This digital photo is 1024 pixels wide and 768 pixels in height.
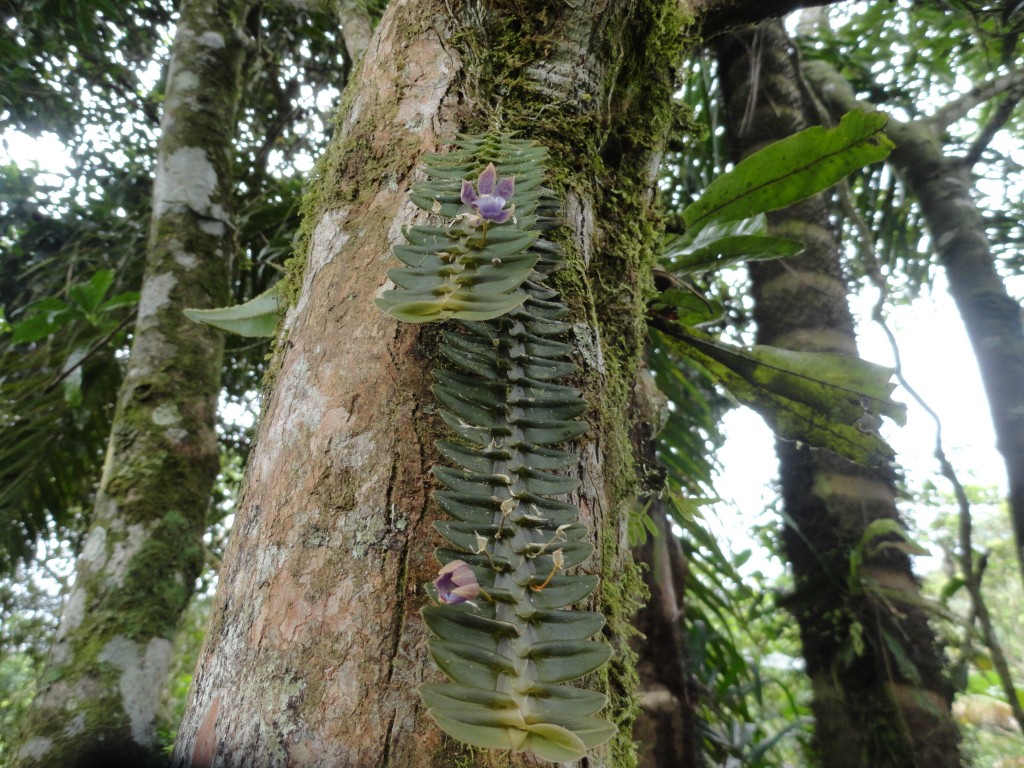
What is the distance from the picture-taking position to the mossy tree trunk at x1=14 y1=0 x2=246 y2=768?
105 centimetres

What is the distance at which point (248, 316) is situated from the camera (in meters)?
0.81

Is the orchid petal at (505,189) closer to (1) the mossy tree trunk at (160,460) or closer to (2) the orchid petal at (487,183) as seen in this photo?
(2) the orchid petal at (487,183)

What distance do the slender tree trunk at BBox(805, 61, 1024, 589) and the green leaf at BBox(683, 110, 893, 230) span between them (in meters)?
0.85

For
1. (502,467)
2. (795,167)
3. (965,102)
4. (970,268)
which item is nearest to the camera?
(502,467)

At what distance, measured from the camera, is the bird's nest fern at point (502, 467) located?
12.0 inches

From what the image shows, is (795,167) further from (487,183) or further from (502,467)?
(502,467)

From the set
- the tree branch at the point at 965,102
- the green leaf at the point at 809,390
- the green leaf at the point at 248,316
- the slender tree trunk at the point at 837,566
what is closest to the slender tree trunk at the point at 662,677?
the green leaf at the point at 809,390

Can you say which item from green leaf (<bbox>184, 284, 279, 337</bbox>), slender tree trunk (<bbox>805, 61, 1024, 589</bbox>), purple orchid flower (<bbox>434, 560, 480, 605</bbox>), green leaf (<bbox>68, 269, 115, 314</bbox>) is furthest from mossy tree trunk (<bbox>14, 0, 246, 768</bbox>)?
slender tree trunk (<bbox>805, 61, 1024, 589</bbox>)

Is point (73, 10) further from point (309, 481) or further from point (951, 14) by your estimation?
point (951, 14)

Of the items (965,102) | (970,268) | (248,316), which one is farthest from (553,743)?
(965,102)

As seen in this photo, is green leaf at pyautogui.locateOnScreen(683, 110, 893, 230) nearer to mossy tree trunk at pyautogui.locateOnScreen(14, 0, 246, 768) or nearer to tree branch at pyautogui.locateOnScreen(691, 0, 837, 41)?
tree branch at pyautogui.locateOnScreen(691, 0, 837, 41)

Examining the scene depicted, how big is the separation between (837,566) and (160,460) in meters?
1.49

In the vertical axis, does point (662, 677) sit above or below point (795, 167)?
below

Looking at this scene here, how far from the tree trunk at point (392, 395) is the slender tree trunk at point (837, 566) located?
3.33 ft
